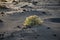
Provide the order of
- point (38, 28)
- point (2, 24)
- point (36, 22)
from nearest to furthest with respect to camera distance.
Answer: point (38, 28) < point (36, 22) < point (2, 24)

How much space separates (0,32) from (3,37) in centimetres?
151

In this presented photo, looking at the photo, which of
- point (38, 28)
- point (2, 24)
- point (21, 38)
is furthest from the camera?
point (2, 24)

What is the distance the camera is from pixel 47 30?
555 inches

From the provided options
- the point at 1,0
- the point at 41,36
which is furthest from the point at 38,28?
the point at 1,0

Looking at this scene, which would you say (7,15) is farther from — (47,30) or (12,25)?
(47,30)

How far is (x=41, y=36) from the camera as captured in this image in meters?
12.7

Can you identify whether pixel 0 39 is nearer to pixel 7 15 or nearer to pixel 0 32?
pixel 0 32

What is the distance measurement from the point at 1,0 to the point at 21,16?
12610 mm

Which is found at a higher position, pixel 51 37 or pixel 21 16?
pixel 51 37

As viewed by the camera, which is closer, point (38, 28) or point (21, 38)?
point (21, 38)

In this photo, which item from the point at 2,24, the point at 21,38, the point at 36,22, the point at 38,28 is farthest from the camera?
the point at 2,24

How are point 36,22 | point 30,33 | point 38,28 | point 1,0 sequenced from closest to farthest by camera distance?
point 30,33
point 38,28
point 36,22
point 1,0

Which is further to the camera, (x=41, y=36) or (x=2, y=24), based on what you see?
(x=2, y=24)

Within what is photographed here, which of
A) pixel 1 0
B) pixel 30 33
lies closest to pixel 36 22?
pixel 30 33
